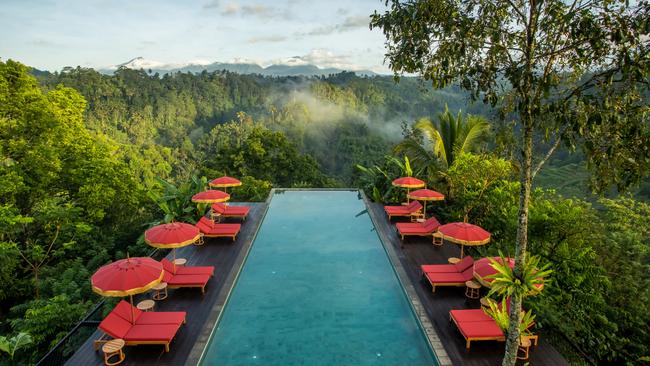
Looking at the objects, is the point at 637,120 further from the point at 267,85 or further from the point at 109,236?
the point at 267,85

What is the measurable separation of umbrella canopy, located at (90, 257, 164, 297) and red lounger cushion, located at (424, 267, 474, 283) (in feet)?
17.2

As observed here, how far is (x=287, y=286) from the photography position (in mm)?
8836

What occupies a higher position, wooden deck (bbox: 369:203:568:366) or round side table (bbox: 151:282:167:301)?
round side table (bbox: 151:282:167:301)

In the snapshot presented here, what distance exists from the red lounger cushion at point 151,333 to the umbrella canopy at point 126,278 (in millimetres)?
657

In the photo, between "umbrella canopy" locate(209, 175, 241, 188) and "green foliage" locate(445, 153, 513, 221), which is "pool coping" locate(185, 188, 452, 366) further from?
"umbrella canopy" locate(209, 175, 241, 188)

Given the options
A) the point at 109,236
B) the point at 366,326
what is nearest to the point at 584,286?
the point at 366,326

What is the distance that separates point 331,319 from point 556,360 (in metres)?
3.73

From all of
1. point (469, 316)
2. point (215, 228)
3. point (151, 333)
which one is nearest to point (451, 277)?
point (469, 316)

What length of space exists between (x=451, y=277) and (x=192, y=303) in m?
5.26

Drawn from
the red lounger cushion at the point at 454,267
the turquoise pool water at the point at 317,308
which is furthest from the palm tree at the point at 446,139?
the red lounger cushion at the point at 454,267

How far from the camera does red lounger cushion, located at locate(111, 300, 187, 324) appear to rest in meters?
6.35

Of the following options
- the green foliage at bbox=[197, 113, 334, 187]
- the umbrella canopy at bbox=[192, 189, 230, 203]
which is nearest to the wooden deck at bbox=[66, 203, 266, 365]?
the umbrella canopy at bbox=[192, 189, 230, 203]

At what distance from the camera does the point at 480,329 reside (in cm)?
612

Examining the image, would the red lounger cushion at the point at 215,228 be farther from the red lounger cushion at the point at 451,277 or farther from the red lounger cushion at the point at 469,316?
the red lounger cushion at the point at 469,316
